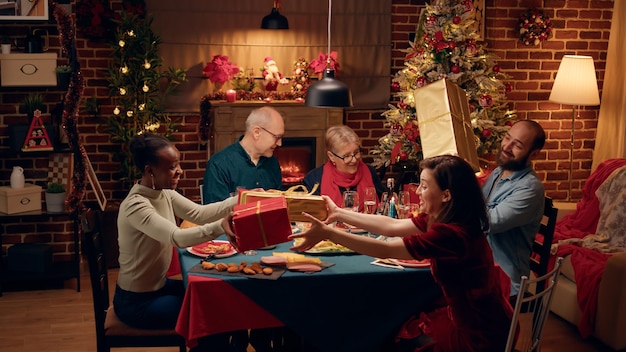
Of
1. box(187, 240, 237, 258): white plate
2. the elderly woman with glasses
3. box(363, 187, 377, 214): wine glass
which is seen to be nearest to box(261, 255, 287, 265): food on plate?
box(187, 240, 237, 258): white plate

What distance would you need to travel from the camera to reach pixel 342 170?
194 inches

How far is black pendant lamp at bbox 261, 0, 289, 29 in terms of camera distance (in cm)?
635

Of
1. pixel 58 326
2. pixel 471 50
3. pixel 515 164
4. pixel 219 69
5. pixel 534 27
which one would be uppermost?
pixel 534 27

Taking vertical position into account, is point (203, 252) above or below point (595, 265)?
above

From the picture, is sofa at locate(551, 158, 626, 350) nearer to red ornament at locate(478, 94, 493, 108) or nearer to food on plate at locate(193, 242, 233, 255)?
red ornament at locate(478, 94, 493, 108)

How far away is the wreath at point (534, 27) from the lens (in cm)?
643

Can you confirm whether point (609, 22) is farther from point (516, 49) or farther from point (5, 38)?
point (5, 38)

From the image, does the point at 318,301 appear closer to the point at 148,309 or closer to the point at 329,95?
the point at 148,309

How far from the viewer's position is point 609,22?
6.70m

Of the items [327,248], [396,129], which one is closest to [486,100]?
[396,129]

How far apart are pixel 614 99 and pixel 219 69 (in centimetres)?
325

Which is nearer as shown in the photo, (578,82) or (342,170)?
(342,170)

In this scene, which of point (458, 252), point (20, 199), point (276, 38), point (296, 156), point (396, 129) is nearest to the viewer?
point (458, 252)

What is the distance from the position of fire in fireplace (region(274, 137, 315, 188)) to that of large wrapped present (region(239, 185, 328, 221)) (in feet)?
10.7
